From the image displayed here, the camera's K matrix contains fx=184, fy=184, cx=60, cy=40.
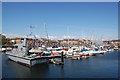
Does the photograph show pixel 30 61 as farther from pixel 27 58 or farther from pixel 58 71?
pixel 58 71

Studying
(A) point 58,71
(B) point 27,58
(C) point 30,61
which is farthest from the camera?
(B) point 27,58

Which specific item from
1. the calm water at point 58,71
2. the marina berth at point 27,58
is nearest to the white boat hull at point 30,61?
the marina berth at point 27,58

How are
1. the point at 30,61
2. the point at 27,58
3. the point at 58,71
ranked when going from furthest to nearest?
the point at 27,58 < the point at 30,61 < the point at 58,71

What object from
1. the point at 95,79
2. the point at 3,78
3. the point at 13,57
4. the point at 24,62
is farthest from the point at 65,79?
the point at 13,57

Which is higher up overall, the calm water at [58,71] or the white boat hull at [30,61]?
the white boat hull at [30,61]

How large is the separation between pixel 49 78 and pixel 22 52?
23.9 ft

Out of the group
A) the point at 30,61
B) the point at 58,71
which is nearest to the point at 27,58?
the point at 30,61

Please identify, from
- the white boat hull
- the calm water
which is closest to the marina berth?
the white boat hull

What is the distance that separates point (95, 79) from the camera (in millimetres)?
11523

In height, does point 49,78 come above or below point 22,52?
below

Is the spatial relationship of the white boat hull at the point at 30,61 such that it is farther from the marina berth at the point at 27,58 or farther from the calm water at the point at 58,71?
the calm water at the point at 58,71

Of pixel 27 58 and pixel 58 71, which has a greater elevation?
pixel 27 58

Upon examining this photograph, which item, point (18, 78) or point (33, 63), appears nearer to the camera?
point (18, 78)

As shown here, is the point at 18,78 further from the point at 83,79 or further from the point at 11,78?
the point at 83,79
